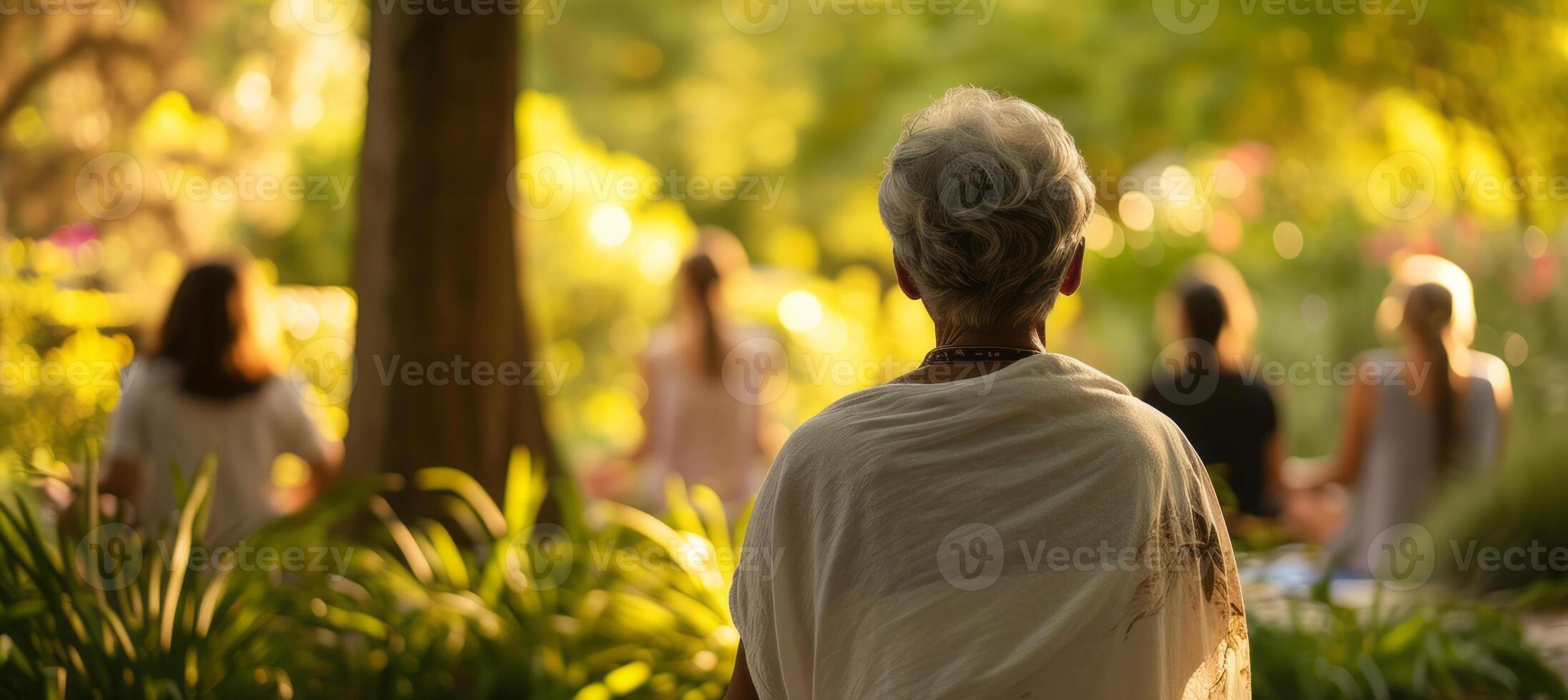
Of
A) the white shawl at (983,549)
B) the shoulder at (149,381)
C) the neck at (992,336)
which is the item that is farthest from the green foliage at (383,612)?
the neck at (992,336)

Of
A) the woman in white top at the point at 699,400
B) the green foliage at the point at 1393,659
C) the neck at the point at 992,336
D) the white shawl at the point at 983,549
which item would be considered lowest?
the green foliage at the point at 1393,659

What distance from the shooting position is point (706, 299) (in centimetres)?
520

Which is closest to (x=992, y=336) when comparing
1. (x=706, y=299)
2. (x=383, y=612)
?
(x=383, y=612)

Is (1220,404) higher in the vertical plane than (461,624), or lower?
higher

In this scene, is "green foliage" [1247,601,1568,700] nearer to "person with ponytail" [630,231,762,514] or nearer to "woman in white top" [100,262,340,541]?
"person with ponytail" [630,231,762,514]

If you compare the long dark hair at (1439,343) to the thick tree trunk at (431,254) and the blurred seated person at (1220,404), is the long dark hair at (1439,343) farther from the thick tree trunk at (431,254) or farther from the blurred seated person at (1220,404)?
the thick tree trunk at (431,254)

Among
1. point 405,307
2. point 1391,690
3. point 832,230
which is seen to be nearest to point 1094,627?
point 1391,690

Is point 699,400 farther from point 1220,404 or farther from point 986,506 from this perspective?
point 986,506

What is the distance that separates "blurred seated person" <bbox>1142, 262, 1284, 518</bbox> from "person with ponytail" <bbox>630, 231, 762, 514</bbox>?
5.07 feet

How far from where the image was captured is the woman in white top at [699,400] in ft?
17.0

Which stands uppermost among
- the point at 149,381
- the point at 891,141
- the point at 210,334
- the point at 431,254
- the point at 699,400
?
the point at 891,141

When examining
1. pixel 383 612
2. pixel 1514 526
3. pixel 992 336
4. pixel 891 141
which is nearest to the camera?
pixel 992 336

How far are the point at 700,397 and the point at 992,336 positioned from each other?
3.50 m

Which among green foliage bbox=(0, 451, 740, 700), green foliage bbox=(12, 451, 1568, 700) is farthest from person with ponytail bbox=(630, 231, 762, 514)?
green foliage bbox=(12, 451, 1568, 700)
